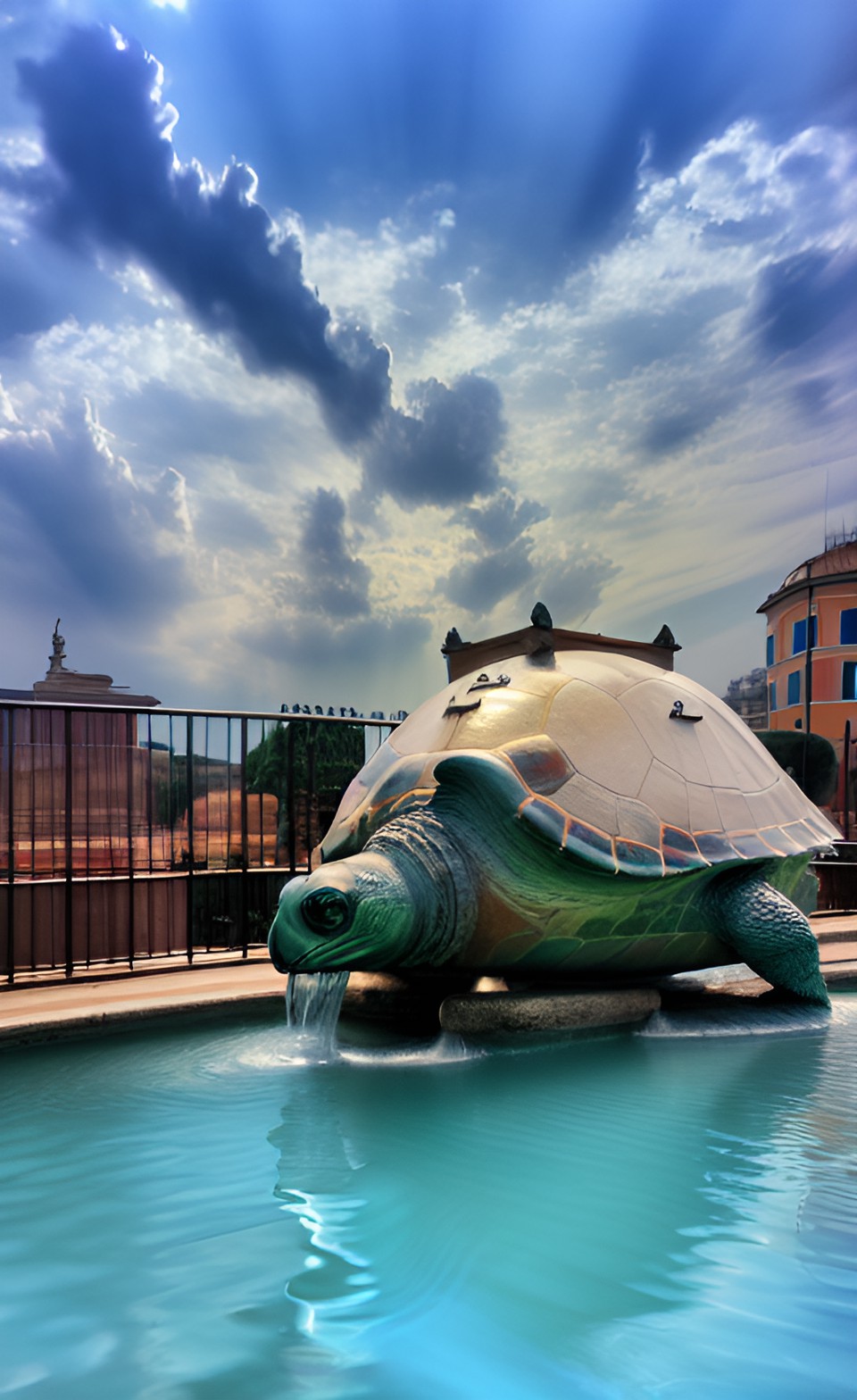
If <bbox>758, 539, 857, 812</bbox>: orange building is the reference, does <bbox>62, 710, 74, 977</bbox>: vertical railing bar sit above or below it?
below

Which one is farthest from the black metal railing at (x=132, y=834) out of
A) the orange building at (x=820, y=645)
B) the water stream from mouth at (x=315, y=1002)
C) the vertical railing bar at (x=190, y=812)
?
the orange building at (x=820, y=645)

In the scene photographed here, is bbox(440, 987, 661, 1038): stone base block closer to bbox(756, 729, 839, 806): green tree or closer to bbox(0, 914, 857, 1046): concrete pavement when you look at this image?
bbox(0, 914, 857, 1046): concrete pavement

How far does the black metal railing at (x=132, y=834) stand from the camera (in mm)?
6305

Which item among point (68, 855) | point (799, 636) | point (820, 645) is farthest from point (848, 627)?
point (68, 855)

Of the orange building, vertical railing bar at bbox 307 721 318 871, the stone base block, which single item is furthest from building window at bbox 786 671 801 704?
the stone base block

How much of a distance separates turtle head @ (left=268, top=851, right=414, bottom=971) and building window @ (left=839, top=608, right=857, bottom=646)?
28672 mm

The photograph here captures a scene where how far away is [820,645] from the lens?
95.5ft

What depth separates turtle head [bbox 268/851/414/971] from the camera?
3.59m

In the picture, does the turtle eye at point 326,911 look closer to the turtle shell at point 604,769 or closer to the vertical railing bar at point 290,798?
the turtle shell at point 604,769

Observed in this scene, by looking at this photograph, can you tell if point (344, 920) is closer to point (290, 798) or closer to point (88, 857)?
point (290, 798)

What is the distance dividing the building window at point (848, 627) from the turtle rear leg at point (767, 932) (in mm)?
26837

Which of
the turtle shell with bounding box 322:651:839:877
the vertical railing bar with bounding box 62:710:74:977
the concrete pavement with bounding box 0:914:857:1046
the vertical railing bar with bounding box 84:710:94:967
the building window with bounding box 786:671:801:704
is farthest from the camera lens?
the building window with bounding box 786:671:801:704

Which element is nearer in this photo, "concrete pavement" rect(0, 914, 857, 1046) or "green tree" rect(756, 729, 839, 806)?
"concrete pavement" rect(0, 914, 857, 1046)

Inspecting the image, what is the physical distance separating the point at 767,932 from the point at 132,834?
18.9 feet
